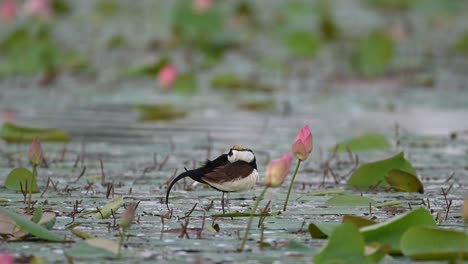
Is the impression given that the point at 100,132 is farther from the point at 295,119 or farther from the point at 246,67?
the point at 246,67

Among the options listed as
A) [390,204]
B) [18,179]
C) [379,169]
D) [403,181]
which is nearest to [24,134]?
[18,179]

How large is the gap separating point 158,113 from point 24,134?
1.90 meters

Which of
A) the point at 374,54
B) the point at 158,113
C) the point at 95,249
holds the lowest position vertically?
the point at 95,249

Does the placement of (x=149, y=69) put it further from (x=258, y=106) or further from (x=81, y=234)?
(x=81, y=234)

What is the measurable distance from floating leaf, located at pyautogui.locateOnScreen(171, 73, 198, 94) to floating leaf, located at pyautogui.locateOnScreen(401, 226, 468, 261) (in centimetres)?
589

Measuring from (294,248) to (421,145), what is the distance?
11.0 feet

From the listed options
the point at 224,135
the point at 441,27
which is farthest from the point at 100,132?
the point at 441,27

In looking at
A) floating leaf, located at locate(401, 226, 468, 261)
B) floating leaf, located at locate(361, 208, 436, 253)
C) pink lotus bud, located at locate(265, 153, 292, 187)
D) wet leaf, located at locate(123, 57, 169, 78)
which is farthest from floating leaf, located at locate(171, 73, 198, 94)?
floating leaf, located at locate(401, 226, 468, 261)

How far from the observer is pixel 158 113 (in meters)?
7.91

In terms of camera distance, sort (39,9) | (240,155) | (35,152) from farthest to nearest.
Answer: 1. (39,9)
2. (240,155)
3. (35,152)

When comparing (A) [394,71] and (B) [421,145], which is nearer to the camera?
(B) [421,145]

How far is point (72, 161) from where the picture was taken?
18.4 ft

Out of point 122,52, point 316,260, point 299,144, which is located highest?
point 122,52

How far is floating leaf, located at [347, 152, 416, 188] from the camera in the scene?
15.6 ft
